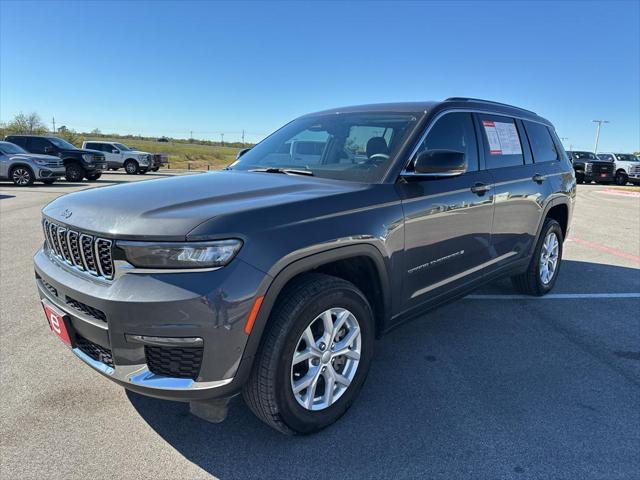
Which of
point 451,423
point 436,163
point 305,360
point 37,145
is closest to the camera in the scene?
point 305,360

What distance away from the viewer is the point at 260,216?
89.0 inches

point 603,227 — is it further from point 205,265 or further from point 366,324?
point 205,265

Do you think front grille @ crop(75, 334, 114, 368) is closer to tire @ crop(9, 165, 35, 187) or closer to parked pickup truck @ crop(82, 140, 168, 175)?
tire @ crop(9, 165, 35, 187)

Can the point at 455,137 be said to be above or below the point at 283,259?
above

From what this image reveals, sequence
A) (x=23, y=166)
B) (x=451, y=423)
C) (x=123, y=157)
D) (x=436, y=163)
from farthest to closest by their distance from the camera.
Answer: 1. (x=123, y=157)
2. (x=23, y=166)
3. (x=436, y=163)
4. (x=451, y=423)

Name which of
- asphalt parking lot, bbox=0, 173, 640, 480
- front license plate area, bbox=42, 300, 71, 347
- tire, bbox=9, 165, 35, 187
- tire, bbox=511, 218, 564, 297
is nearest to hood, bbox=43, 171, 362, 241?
front license plate area, bbox=42, 300, 71, 347

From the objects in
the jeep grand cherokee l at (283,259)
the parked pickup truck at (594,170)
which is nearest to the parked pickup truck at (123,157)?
the jeep grand cherokee l at (283,259)

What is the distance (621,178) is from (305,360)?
3192 centimetres

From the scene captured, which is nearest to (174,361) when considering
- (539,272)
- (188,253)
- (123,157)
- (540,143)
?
(188,253)

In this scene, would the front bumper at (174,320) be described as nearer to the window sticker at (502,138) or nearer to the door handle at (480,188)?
the door handle at (480,188)

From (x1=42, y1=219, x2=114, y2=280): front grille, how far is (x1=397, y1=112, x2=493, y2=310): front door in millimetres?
1732

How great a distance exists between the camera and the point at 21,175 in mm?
16828

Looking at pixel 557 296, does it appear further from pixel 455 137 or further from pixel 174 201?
pixel 174 201

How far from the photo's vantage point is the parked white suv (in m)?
27.5
